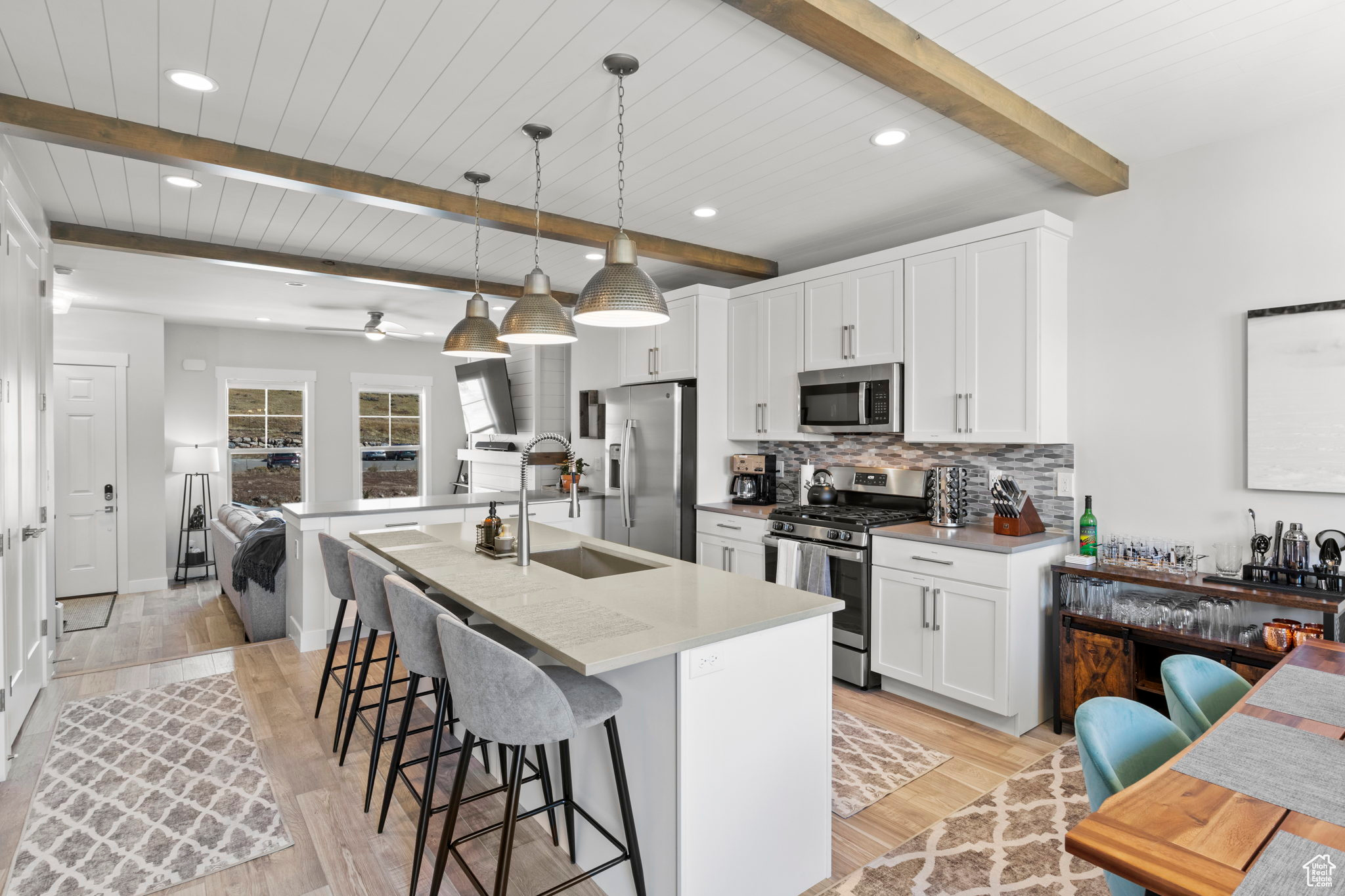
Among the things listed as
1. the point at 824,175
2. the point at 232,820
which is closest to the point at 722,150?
the point at 824,175

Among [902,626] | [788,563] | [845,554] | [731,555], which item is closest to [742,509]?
[731,555]

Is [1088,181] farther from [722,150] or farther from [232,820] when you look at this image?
[232,820]

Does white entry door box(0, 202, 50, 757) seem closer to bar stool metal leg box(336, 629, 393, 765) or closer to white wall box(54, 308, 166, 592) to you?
bar stool metal leg box(336, 629, 393, 765)

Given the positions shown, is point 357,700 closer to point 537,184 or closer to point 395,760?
point 395,760

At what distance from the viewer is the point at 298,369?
766 cm

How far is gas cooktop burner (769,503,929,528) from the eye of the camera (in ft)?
12.3

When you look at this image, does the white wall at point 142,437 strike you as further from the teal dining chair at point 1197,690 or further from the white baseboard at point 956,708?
the teal dining chair at point 1197,690

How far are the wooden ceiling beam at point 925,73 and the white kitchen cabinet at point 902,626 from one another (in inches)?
76.1

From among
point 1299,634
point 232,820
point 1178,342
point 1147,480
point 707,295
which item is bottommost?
point 232,820

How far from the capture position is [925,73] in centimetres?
208

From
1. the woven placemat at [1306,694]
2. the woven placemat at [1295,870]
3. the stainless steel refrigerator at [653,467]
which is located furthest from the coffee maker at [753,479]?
the woven placemat at [1295,870]

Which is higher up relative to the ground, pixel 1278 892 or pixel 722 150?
pixel 722 150

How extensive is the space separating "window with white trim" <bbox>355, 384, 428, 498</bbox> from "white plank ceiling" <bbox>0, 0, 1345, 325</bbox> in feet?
14.9

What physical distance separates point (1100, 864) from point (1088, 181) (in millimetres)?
2985
